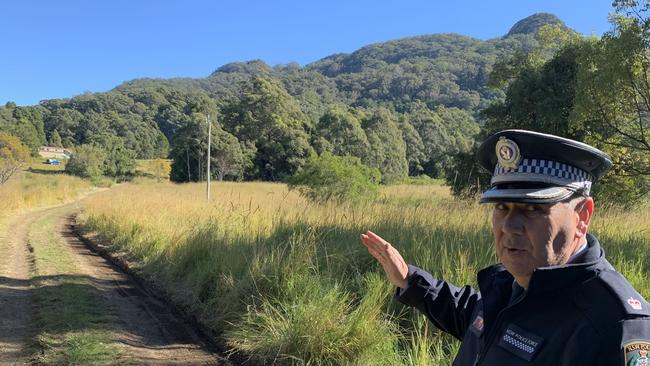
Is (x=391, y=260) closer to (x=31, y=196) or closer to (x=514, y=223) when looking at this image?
(x=514, y=223)

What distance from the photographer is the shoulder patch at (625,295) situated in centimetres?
110

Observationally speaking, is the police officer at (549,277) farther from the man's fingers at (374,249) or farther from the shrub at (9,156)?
the shrub at (9,156)

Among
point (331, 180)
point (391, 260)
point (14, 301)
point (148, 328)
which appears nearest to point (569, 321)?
point (391, 260)

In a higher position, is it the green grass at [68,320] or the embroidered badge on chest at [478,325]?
the embroidered badge on chest at [478,325]

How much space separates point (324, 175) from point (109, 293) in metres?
8.72

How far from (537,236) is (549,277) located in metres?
0.15

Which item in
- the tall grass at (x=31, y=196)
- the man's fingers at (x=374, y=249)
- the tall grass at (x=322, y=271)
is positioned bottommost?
the tall grass at (x=31, y=196)

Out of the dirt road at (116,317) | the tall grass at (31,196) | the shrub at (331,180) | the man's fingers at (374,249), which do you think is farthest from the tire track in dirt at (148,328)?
the tall grass at (31,196)

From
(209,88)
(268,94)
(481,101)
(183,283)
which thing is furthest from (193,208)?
(209,88)

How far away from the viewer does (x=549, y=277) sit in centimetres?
124

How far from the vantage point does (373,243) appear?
2141 mm

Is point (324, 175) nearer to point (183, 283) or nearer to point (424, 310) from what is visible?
point (183, 283)

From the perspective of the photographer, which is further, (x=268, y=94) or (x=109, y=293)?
(x=268, y=94)

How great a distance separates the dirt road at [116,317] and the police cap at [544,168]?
149 inches
